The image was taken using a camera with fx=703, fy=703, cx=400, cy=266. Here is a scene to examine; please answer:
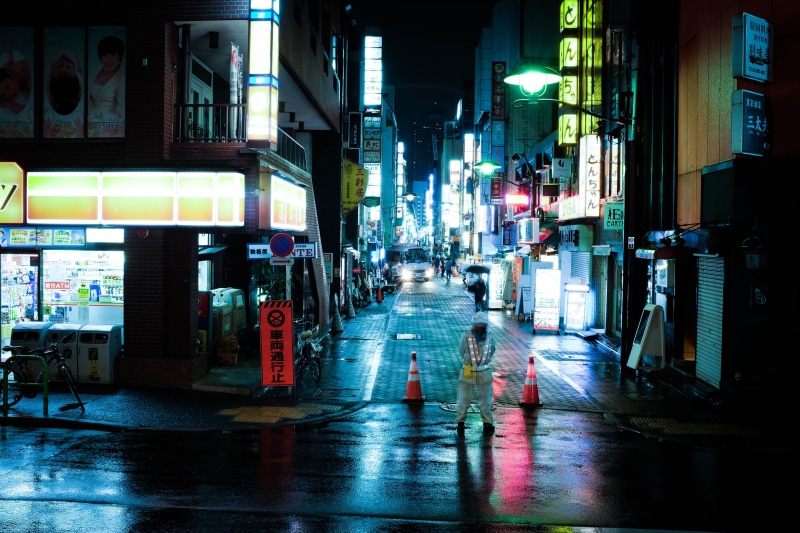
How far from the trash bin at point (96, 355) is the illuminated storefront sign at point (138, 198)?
92.2 inches

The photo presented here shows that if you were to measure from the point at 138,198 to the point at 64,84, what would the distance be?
3.12 m

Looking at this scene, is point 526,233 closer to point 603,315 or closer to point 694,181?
point 603,315

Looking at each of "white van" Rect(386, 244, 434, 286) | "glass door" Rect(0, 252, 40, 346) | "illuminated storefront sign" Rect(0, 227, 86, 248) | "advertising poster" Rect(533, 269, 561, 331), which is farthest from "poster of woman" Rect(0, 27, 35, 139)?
"white van" Rect(386, 244, 434, 286)

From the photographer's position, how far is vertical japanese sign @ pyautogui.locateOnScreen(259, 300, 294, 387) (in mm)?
14320

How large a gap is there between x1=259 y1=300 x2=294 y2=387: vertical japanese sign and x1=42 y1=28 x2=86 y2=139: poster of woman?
223 inches

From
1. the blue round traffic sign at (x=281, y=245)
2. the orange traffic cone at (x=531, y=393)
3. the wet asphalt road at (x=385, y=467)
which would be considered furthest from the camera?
the blue round traffic sign at (x=281, y=245)

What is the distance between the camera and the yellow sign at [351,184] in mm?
31641

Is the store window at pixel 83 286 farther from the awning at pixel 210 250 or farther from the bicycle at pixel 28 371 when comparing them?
the awning at pixel 210 250

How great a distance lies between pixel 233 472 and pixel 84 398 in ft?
18.7

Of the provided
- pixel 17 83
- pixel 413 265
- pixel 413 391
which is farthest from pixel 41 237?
pixel 413 265

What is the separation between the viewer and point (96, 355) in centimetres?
1457

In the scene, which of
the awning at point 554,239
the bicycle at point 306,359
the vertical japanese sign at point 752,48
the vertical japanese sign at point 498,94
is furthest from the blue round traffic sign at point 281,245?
the vertical japanese sign at point 498,94

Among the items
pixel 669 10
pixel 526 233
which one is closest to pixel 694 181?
pixel 669 10

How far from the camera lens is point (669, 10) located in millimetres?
17703
